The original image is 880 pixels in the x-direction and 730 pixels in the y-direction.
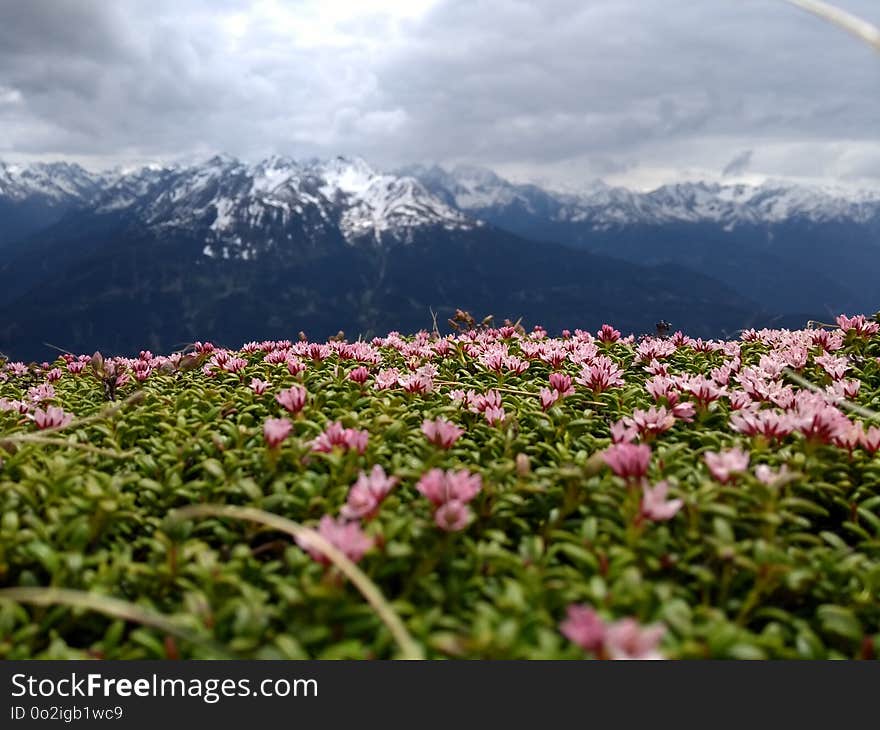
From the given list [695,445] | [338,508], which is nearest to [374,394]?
A: [338,508]

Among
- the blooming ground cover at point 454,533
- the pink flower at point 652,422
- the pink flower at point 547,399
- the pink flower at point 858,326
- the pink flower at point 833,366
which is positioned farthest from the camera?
the pink flower at point 858,326

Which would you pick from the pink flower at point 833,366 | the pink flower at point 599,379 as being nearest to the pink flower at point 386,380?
the pink flower at point 599,379

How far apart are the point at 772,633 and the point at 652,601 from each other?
47cm

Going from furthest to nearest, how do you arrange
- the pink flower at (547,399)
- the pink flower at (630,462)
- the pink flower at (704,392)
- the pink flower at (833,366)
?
1. the pink flower at (833,366)
2. the pink flower at (547,399)
3. the pink flower at (704,392)
4. the pink flower at (630,462)

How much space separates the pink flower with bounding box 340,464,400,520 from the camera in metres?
3.00

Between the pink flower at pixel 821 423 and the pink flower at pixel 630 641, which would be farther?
the pink flower at pixel 821 423

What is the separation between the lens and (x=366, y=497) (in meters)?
3.06

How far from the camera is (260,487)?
386 centimetres

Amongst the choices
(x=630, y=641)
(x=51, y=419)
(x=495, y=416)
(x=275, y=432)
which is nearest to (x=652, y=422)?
(x=495, y=416)

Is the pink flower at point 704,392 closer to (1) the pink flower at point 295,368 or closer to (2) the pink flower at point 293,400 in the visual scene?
(2) the pink flower at point 293,400

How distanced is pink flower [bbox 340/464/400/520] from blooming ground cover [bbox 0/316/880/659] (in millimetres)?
15

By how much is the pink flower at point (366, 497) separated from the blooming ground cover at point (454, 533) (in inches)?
0.6

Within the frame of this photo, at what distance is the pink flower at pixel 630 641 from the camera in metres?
2.18

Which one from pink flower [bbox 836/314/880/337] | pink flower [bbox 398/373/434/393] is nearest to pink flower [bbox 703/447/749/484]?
pink flower [bbox 398/373/434/393]
